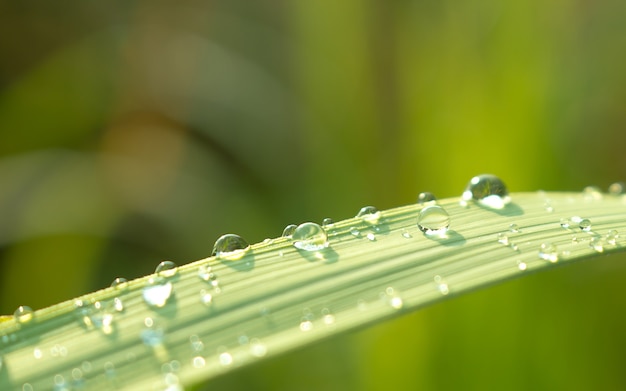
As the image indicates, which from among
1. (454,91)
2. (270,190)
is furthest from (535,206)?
(270,190)

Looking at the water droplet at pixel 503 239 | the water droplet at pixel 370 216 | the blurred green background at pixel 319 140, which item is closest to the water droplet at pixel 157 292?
the water droplet at pixel 370 216

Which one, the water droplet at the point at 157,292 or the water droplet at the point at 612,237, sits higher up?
the water droplet at the point at 157,292

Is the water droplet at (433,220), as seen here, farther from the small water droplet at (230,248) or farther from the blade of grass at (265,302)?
the small water droplet at (230,248)

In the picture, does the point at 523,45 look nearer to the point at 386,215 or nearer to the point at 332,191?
the point at 332,191

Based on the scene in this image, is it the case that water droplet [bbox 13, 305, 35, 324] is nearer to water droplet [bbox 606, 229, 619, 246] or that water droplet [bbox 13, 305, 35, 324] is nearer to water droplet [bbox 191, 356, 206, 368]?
water droplet [bbox 191, 356, 206, 368]

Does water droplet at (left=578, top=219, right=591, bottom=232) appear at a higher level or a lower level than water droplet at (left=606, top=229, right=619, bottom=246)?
higher

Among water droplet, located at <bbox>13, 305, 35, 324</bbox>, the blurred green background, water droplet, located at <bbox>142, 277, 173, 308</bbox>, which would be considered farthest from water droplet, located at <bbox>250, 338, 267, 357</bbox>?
the blurred green background
